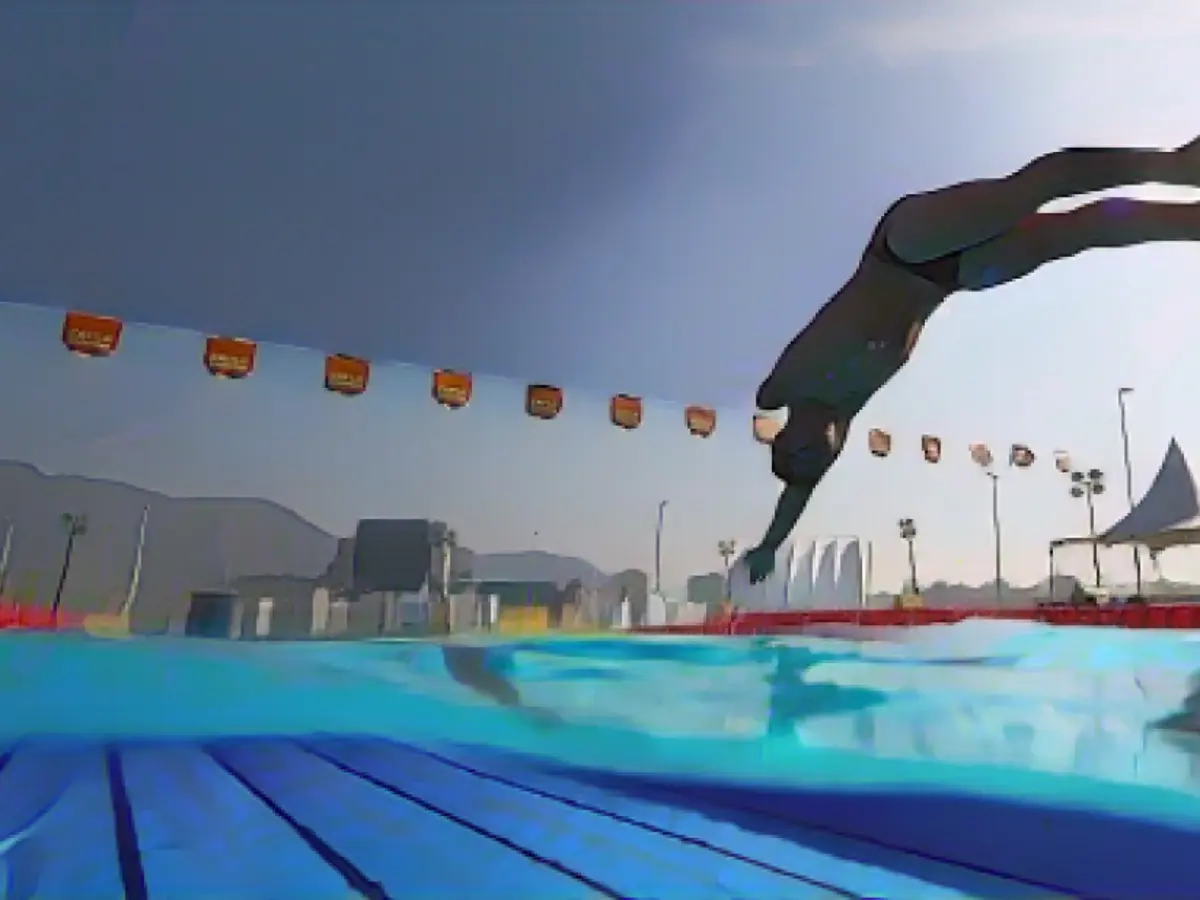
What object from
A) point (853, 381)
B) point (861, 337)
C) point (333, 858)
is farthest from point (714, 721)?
point (333, 858)

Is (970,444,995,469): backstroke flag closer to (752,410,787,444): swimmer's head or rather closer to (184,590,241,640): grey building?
(752,410,787,444): swimmer's head

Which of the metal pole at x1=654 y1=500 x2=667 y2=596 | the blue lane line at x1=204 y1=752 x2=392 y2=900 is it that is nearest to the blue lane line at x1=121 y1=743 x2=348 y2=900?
the blue lane line at x1=204 y1=752 x2=392 y2=900

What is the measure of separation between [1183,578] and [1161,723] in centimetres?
529

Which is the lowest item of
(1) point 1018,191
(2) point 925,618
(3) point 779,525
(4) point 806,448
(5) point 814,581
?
(2) point 925,618

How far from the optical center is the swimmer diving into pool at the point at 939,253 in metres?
2.25

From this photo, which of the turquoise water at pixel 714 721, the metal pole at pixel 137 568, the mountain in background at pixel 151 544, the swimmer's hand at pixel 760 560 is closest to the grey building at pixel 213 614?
the mountain in background at pixel 151 544

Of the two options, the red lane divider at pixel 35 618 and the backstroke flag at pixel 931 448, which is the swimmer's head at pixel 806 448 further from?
the red lane divider at pixel 35 618

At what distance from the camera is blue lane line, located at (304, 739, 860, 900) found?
64.7 inches

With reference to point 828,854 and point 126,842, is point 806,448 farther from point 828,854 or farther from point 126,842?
point 126,842

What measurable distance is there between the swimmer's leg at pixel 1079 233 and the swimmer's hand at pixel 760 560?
2671 millimetres

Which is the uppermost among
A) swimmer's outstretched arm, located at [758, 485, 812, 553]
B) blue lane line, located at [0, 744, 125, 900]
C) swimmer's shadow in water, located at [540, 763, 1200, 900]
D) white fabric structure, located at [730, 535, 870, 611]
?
swimmer's outstretched arm, located at [758, 485, 812, 553]

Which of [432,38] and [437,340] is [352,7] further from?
[437,340]

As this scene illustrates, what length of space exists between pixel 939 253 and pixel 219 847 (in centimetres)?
236

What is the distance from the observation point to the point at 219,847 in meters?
1.88
